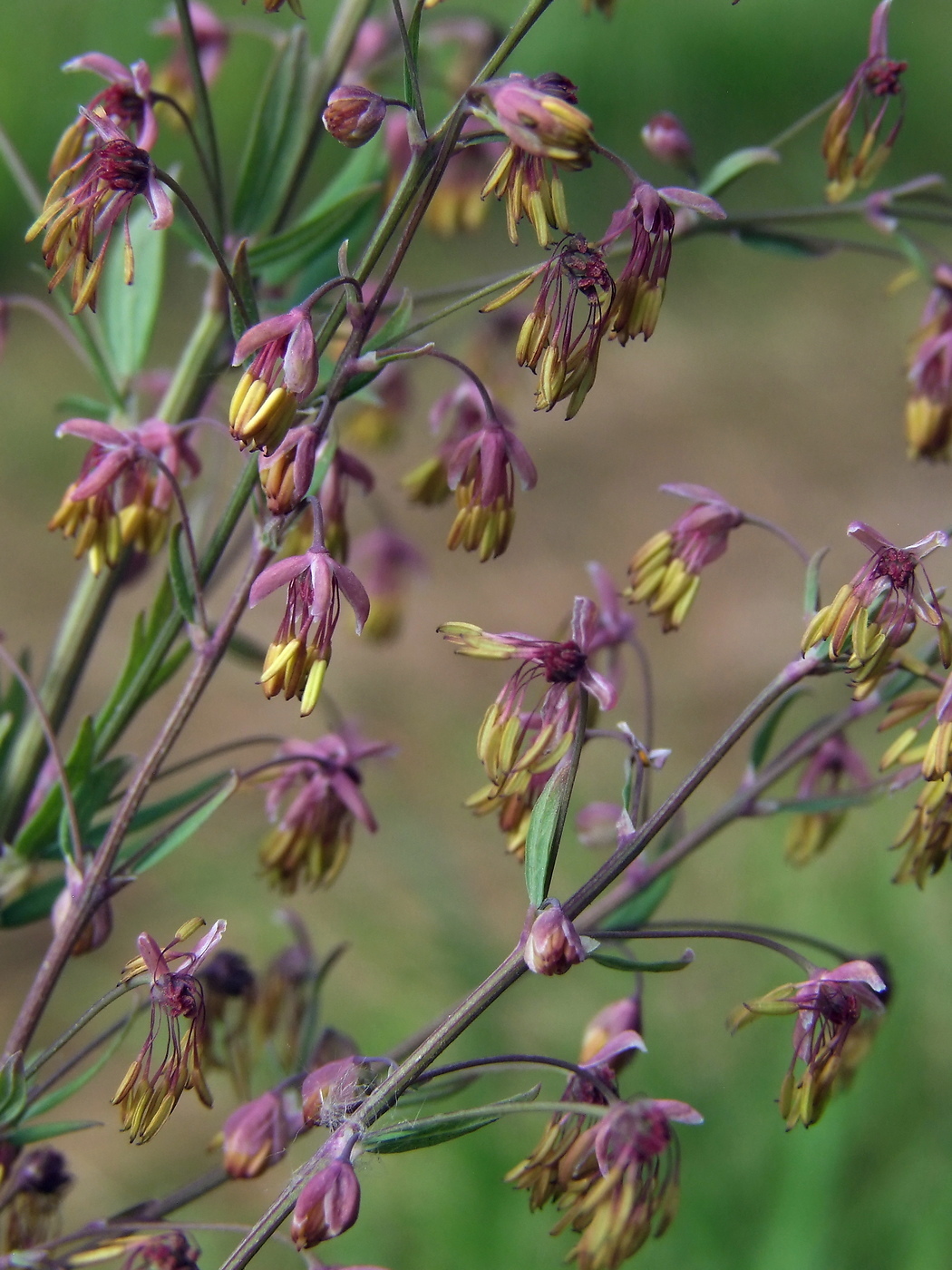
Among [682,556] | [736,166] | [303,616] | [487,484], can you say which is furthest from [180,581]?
[736,166]

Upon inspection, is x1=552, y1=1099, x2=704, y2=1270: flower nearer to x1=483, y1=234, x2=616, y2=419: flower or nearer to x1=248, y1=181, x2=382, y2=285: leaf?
x1=483, y1=234, x2=616, y2=419: flower

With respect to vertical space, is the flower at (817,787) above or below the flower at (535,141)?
below

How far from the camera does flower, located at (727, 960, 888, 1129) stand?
95 cm

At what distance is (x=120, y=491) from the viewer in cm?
116

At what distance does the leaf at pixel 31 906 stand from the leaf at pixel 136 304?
0.54 meters

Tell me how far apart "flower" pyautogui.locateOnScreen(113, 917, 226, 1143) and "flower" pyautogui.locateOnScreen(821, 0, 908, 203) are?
35.8 inches

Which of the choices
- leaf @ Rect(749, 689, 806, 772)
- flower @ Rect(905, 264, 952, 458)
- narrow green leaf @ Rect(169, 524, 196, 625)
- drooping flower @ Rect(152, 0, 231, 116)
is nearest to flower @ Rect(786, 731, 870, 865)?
leaf @ Rect(749, 689, 806, 772)

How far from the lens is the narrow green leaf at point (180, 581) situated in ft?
3.29

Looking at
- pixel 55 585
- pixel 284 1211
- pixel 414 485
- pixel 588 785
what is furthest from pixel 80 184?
pixel 55 585

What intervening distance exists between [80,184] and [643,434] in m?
5.49

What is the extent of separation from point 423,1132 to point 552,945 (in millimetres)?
162

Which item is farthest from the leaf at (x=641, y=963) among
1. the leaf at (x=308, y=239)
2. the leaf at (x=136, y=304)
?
the leaf at (x=136, y=304)

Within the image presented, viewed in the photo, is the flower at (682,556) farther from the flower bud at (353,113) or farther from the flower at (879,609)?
the flower bud at (353,113)

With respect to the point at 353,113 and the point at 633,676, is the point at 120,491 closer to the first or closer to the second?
the point at 353,113
